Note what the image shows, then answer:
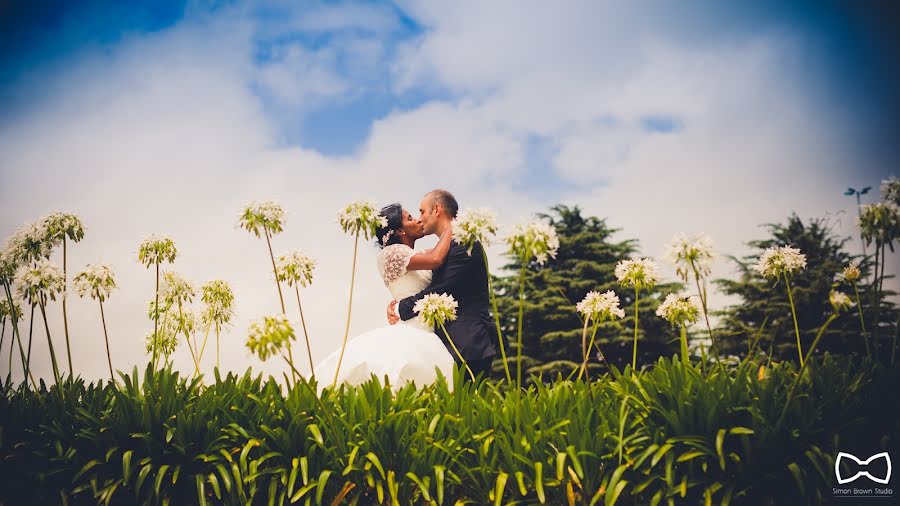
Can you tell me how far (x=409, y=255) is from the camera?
635 centimetres

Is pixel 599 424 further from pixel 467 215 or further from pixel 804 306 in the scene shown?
pixel 804 306

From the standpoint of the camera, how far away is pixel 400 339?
18.8 ft

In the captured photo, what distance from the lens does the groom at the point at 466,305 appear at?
602cm

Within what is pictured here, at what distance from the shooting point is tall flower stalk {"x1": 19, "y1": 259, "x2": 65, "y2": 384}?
517 cm

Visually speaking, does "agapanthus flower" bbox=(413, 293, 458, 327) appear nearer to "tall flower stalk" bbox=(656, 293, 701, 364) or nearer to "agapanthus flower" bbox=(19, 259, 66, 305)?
"tall flower stalk" bbox=(656, 293, 701, 364)

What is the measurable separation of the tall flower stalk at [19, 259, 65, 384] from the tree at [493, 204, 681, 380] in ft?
61.2

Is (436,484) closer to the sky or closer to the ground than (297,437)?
closer to the ground

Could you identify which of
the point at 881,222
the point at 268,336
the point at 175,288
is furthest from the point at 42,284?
the point at 881,222

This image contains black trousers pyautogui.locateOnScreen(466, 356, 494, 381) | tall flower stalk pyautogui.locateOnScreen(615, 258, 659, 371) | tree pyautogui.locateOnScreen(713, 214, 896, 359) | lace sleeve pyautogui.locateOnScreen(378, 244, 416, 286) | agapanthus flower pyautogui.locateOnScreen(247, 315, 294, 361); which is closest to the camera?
agapanthus flower pyautogui.locateOnScreen(247, 315, 294, 361)

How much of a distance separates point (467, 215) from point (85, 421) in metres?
3.64

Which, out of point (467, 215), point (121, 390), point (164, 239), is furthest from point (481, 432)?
point (164, 239)

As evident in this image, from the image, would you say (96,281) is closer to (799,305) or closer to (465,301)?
(465,301)

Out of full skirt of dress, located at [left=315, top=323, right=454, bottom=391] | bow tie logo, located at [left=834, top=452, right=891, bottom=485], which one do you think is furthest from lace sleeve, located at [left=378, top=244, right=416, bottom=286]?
bow tie logo, located at [left=834, top=452, right=891, bottom=485]

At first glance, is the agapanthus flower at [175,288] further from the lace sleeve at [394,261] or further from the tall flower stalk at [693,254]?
the tall flower stalk at [693,254]
